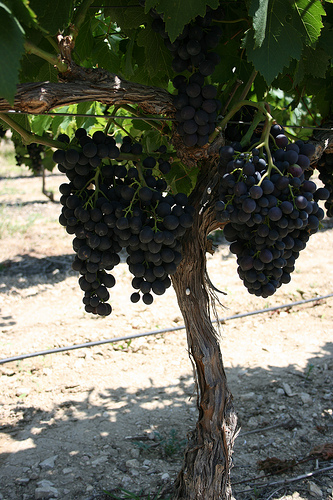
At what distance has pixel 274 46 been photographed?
1.51 metres

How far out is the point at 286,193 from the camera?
1579 mm

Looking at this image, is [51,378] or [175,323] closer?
[51,378]

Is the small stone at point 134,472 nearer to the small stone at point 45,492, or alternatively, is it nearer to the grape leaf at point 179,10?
the small stone at point 45,492

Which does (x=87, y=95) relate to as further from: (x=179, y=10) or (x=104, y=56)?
(x=104, y=56)

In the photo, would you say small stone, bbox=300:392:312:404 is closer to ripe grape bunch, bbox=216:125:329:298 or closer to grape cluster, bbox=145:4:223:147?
ripe grape bunch, bbox=216:125:329:298

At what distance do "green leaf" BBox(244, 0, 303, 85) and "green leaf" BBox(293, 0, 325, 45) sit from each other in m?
0.08

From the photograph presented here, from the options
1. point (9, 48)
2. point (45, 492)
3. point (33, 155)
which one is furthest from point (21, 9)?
point (33, 155)

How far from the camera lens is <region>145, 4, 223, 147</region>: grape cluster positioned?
159cm

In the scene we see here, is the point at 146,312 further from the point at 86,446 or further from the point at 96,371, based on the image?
the point at 86,446

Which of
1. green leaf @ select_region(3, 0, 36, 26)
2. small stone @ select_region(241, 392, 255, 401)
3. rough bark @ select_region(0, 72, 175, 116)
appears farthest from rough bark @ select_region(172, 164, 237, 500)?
small stone @ select_region(241, 392, 255, 401)

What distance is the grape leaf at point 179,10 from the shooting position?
4.59 ft

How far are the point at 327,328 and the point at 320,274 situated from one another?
1.46 meters

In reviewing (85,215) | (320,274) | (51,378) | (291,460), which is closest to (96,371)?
(51,378)

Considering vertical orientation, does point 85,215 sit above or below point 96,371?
above
